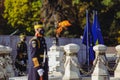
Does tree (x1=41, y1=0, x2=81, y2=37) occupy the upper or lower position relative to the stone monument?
upper

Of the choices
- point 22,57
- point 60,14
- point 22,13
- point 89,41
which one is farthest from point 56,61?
point 22,13

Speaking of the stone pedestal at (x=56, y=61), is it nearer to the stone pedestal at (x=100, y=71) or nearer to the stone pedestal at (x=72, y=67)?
the stone pedestal at (x=100, y=71)

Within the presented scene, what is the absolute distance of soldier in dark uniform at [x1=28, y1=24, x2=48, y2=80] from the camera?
42.8ft

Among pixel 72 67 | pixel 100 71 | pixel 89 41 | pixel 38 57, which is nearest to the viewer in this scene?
pixel 38 57

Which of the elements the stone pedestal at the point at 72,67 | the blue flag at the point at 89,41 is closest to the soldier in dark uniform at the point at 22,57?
the blue flag at the point at 89,41

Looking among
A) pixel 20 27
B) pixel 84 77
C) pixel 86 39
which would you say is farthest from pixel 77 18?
pixel 84 77

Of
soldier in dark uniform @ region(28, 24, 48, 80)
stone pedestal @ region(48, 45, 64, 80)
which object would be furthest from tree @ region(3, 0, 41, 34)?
soldier in dark uniform @ region(28, 24, 48, 80)

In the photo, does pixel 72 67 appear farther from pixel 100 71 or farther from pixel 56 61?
pixel 56 61

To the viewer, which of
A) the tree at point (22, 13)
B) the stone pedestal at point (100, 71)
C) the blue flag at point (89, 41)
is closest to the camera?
the stone pedestal at point (100, 71)

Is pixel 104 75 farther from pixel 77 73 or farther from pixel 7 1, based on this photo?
pixel 7 1

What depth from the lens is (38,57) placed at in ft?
43.1

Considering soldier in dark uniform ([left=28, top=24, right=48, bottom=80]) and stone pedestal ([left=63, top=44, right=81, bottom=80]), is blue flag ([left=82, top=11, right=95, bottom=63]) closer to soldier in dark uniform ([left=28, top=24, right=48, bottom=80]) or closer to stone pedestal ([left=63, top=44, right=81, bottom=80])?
stone pedestal ([left=63, top=44, right=81, bottom=80])

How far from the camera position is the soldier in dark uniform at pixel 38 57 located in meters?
13.0

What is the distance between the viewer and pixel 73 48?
16.3m
